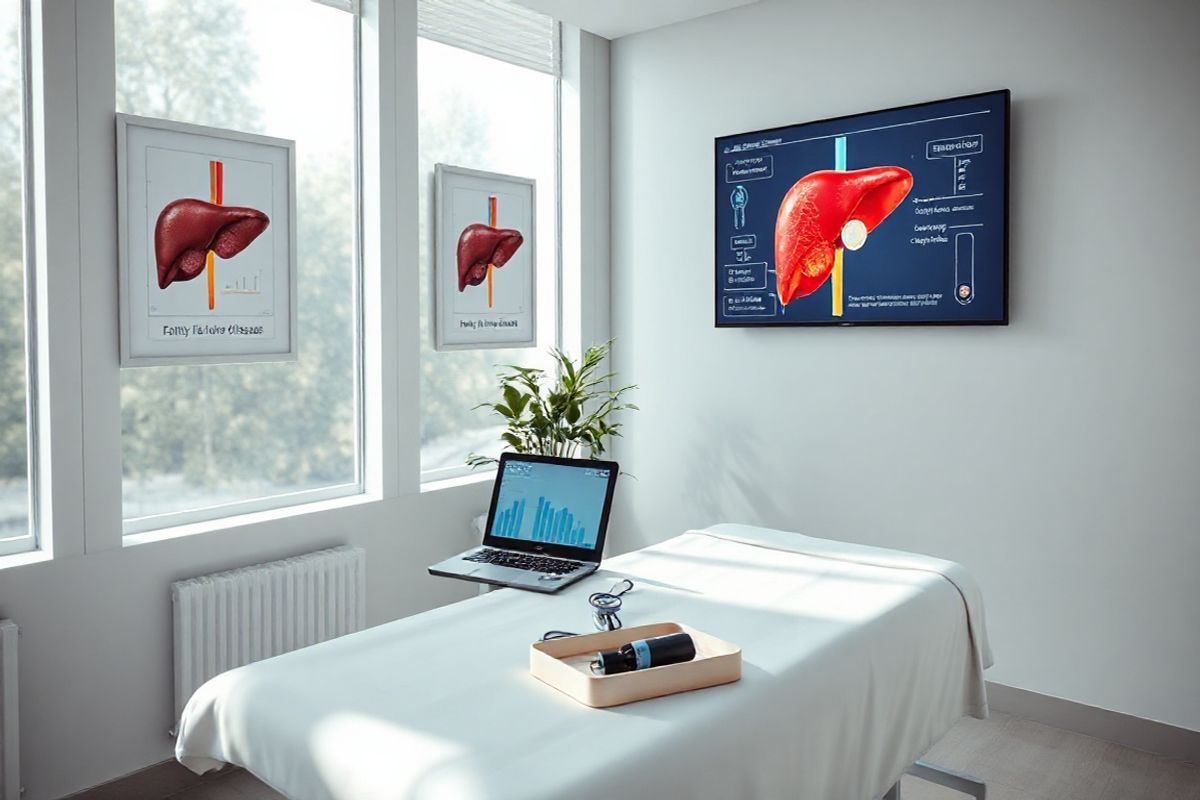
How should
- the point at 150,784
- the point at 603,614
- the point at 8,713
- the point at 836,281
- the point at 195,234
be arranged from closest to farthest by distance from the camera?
1. the point at 603,614
2. the point at 8,713
3. the point at 150,784
4. the point at 195,234
5. the point at 836,281

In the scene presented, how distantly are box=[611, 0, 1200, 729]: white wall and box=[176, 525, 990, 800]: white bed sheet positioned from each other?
1042 millimetres

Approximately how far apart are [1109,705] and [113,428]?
3.28 meters

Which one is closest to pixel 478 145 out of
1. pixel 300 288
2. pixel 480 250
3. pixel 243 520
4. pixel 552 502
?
pixel 480 250

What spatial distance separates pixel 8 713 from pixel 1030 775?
2914 millimetres

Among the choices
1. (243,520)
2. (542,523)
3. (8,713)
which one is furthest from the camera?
(243,520)

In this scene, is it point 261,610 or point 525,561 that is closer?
point 525,561

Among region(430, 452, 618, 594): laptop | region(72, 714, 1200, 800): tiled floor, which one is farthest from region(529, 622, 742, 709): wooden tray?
region(72, 714, 1200, 800): tiled floor

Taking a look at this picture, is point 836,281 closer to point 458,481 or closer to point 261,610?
point 458,481

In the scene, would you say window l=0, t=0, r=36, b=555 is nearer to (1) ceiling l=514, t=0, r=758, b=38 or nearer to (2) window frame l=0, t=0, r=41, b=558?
(2) window frame l=0, t=0, r=41, b=558

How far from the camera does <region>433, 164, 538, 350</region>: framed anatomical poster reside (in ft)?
12.4

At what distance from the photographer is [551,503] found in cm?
259

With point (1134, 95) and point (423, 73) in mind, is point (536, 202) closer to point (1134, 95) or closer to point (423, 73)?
point (423, 73)

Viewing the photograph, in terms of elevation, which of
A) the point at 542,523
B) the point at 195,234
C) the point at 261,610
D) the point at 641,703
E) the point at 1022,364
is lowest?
the point at 261,610

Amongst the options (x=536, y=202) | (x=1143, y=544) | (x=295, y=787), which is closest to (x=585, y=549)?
(x=295, y=787)
